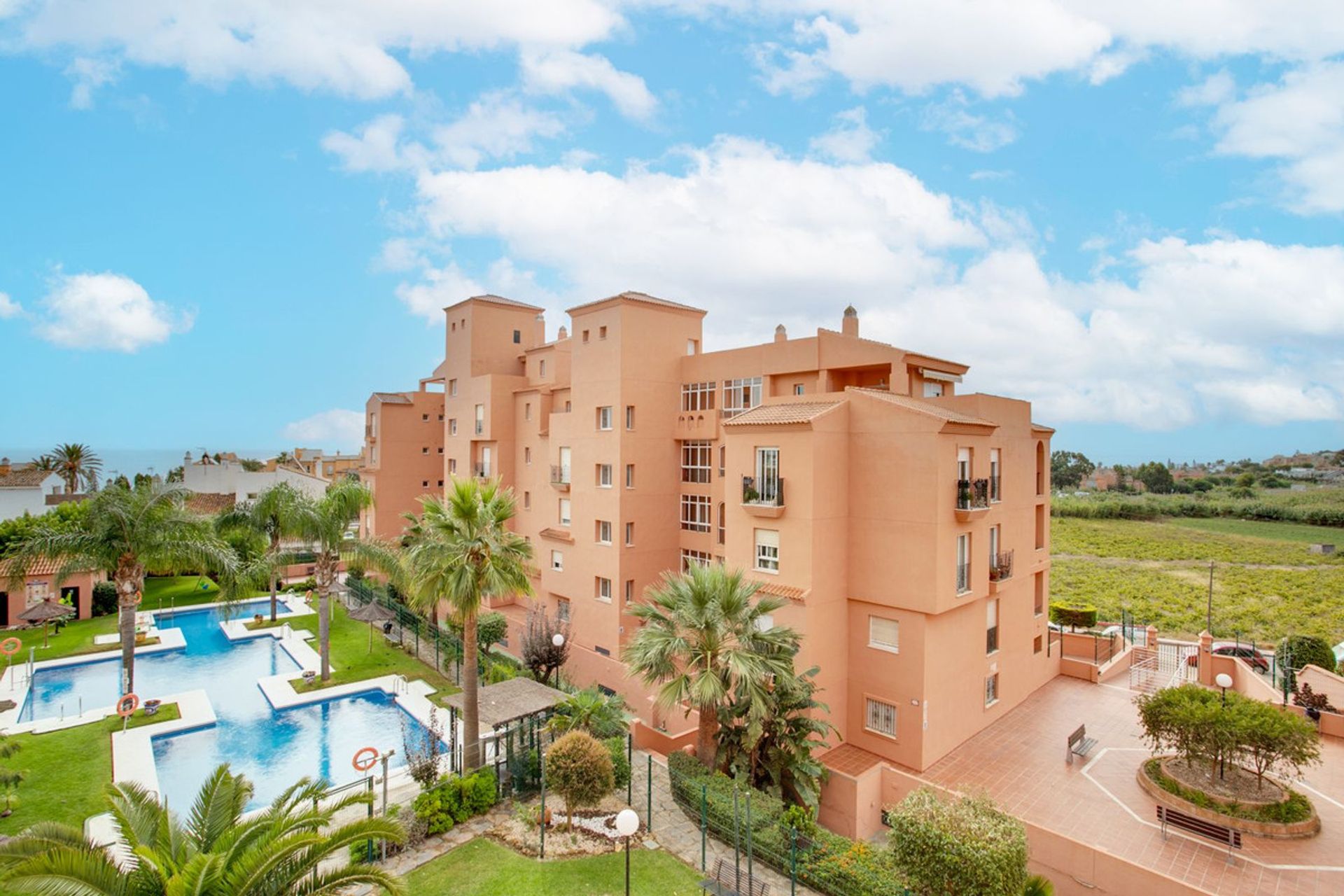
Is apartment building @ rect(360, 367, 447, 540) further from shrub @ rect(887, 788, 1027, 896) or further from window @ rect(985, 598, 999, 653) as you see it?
shrub @ rect(887, 788, 1027, 896)

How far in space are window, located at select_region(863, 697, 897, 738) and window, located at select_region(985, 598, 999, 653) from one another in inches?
189

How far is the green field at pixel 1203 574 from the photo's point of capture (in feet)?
121

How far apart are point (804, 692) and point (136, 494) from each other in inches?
924

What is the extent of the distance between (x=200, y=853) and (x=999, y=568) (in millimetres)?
21182

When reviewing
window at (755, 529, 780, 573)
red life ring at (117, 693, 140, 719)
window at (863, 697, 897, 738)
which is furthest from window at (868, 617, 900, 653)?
red life ring at (117, 693, 140, 719)

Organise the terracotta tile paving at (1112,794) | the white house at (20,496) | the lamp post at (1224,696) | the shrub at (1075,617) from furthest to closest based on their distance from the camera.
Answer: the white house at (20,496), the shrub at (1075,617), the lamp post at (1224,696), the terracotta tile paving at (1112,794)

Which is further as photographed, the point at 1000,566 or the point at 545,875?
the point at 1000,566

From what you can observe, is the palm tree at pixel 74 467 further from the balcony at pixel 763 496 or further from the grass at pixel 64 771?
the balcony at pixel 763 496

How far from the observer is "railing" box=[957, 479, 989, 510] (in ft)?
62.1

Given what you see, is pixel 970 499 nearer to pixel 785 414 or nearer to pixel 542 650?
pixel 785 414

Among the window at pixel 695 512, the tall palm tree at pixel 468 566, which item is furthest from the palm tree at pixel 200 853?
the window at pixel 695 512

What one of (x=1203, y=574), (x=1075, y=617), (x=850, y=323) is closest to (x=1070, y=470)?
(x=1203, y=574)

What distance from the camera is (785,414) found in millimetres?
20547

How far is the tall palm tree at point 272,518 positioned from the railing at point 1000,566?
82.9ft
